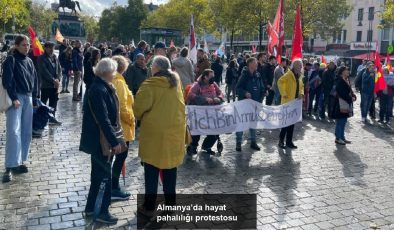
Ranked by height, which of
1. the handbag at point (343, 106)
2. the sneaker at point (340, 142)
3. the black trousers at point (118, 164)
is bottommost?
the sneaker at point (340, 142)

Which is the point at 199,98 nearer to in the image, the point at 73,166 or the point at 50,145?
the point at 73,166

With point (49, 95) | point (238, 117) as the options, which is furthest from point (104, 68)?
point (49, 95)

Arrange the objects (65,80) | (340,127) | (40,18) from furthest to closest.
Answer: (40,18) < (65,80) < (340,127)

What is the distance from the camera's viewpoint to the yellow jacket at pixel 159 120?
4.74m

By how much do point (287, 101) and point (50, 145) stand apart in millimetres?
5076

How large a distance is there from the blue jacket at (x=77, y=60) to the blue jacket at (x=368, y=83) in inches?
385

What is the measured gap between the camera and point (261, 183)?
6.65 metres

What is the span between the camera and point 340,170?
7.60 meters

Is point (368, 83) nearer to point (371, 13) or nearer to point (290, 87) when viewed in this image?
point (290, 87)

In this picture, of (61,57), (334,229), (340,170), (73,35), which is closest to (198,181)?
(334,229)

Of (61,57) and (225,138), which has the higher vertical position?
(61,57)

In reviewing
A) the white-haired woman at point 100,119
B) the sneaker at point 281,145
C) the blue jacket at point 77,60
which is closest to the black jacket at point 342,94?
the sneaker at point 281,145

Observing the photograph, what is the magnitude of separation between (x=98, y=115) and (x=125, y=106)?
89 cm

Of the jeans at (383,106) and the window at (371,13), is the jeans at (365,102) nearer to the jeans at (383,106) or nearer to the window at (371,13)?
the jeans at (383,106)
